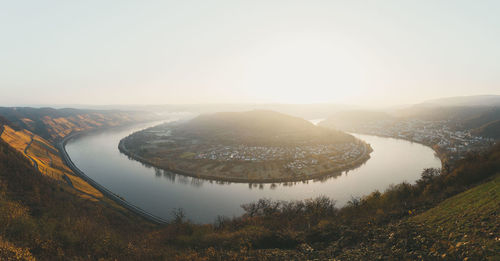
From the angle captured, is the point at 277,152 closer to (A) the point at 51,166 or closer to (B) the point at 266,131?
(B) the point at 266,131

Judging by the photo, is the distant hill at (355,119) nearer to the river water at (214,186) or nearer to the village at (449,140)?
the village at (449,140)

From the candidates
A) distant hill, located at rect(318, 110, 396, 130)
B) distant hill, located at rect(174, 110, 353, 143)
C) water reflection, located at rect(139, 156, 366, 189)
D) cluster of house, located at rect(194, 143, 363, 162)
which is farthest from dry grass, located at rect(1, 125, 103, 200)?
distant hill, located at rect(318, 110, 396, 130)

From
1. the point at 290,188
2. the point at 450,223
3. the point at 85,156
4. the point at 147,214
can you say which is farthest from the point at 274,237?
the point at 85,156

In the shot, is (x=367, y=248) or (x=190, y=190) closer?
(x=367, y=248)

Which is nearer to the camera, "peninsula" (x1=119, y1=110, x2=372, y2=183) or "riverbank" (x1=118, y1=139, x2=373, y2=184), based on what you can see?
"riverbank" (x1=118, y1=139, x2=373, y2=184)

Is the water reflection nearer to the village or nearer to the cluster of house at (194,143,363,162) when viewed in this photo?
the cluster of house at (194,143,363,162)

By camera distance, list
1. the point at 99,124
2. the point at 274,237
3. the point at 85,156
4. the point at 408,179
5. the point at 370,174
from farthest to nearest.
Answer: the point at 99,124
the point at 85,156
the point at 370,174
the point at 408,179
the point at 274,237

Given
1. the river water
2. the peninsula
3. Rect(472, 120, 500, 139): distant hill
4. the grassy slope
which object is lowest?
the river water

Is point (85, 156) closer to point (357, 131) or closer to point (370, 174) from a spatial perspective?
point (370, 174)
